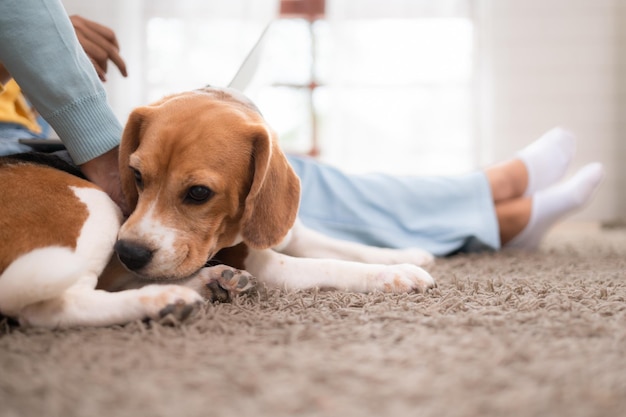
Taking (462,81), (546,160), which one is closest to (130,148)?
(546,160)

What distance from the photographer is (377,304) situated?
1.25 metres

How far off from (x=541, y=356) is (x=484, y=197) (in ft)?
5.29

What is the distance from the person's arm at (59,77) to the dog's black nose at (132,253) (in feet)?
1.01

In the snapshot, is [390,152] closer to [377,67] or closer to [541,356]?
[377,67]

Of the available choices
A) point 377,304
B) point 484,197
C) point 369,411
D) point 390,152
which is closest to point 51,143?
point 377,304

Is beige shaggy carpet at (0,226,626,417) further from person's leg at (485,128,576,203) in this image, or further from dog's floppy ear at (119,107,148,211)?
person's leg at (485,128,576,203)

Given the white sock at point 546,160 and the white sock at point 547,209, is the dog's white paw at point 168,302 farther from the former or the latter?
the white sock at point 546,160

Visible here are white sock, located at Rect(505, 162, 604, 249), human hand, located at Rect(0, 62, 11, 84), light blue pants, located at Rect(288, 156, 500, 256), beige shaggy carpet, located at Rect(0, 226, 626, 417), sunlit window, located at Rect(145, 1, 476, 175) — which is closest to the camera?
beige shaggy carpet, located at Rect(0, 226, 626, 417)

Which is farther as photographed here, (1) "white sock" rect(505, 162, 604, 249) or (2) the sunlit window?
(2) the sunlit window

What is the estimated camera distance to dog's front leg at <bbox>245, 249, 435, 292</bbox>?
1.42 meters

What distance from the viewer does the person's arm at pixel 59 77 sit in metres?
1.31

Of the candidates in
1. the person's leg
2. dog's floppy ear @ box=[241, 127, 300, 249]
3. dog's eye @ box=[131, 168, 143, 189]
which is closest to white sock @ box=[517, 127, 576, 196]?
the person's leg

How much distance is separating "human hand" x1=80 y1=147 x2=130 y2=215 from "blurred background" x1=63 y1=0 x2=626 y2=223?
3243 millimetres

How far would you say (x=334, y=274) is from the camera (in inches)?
58.0
